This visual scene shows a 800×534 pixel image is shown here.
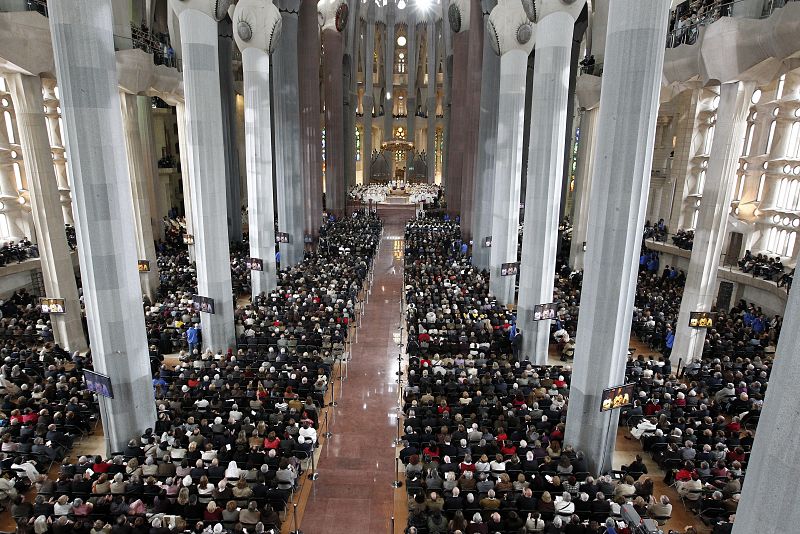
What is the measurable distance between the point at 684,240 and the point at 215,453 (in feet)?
77.4

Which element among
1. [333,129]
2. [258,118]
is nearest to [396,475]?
[258,118]

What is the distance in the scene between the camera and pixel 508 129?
21.6 m

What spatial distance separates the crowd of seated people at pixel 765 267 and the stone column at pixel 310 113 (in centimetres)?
2405

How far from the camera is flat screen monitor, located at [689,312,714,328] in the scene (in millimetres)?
14969

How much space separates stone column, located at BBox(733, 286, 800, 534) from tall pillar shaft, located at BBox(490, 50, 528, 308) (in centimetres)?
1812

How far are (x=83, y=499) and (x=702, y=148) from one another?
94.7ft

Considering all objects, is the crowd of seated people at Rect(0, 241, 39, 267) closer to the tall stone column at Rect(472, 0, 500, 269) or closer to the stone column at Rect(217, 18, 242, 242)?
the stone column at Rect(217, 18, 242, 242)

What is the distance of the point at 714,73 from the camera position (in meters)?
14.4

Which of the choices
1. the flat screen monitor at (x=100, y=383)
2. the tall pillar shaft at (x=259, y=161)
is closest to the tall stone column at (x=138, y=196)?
the tall pillar shaft at (x=259, y=161)

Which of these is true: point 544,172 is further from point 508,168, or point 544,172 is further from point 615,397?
point 615,397

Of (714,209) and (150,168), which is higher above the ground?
(150,168)

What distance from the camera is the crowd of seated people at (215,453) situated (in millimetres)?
7949

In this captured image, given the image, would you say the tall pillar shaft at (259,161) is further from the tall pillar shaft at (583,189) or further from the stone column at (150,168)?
the tall pillar shaft at (583,189)

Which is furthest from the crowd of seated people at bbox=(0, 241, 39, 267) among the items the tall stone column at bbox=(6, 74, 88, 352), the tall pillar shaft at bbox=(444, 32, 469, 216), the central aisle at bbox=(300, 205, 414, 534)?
the tall pillar shaft at bbox=(444, 32, 469, 216)
